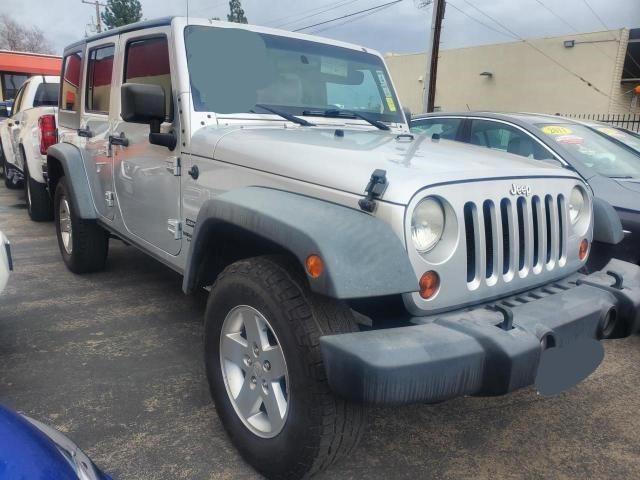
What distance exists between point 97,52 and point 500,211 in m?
3.56

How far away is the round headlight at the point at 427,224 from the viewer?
2008 mm

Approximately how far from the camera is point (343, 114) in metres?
3.40

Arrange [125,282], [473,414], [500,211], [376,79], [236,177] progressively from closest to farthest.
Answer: [500,211] → [236,177] → [473,414] → [376,79] → [125,282]

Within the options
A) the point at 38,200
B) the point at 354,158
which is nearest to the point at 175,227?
the point at 354,158

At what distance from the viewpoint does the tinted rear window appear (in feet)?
27.2

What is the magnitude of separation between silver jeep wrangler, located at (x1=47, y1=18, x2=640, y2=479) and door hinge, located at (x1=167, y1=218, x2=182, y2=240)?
2cm

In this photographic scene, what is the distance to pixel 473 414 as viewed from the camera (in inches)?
113

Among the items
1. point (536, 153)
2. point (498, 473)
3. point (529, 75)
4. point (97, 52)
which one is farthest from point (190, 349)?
point (529, 75)

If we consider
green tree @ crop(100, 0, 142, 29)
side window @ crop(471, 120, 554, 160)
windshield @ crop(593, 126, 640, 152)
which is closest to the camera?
side window @ crop(471, 120, 554, 160)

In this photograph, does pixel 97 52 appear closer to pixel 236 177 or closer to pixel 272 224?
pixel 236 177

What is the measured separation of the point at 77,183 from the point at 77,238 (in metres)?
0.48

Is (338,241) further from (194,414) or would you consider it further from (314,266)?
(194,414)

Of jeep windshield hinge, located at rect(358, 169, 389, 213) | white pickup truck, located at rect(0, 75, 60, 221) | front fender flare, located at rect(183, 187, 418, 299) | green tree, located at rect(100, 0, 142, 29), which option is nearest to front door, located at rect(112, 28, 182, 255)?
front fender flare, located at rect(183, 187, 418, 299)

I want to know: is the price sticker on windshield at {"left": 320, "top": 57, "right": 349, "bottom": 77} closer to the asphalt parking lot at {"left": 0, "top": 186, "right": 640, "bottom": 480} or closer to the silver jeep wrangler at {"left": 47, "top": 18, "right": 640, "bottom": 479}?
the silver jeep wrangler at {"left": 47, "top": 18, "right": 640, "bottom": 479}
